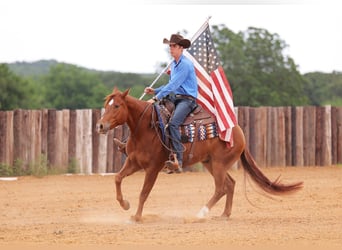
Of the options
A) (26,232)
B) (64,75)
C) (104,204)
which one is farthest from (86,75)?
(26,232)

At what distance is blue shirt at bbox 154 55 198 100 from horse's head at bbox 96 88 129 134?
2.30 ft

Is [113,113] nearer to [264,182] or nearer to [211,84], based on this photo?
[211,84]

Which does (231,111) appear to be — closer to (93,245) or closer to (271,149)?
(93,245)

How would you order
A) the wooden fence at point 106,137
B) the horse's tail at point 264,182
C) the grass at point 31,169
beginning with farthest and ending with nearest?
the wooden fence at point 106,137
the grass at point 31,169
the horse's tail at point 264,182

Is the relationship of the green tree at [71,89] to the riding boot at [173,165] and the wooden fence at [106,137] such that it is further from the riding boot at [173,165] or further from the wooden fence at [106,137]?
the riding boot at [173,165]

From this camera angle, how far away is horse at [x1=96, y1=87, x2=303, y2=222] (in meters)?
12.4

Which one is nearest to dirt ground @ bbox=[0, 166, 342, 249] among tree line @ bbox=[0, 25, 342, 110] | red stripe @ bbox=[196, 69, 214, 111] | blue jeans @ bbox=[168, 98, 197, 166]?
blue jeans @ bbox=[168, 98, 197, 166]

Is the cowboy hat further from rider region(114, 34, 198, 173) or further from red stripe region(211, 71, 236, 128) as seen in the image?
red stripe region(211, 71, 236, 128)

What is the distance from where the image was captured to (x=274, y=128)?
79.5 feet

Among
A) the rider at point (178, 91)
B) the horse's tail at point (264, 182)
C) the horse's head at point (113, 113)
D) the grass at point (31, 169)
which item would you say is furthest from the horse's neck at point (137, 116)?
the grass at point (31, 169)

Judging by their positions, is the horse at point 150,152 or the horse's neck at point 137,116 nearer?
the horse at point 150,152

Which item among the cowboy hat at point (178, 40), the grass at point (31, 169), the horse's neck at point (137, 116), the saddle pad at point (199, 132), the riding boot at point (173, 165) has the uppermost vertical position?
the cowboy hat at point (178, 40)

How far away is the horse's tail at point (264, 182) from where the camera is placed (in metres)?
13.8

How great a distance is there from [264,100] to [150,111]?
2754cm
